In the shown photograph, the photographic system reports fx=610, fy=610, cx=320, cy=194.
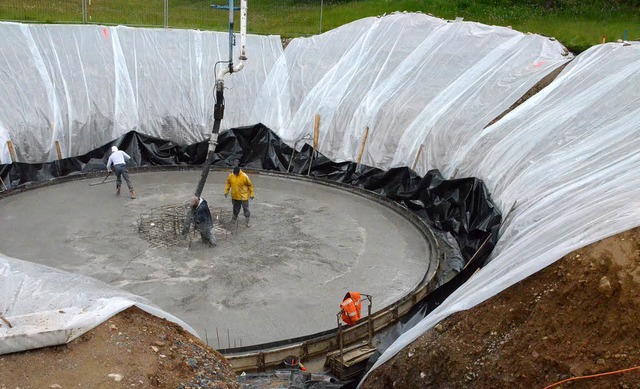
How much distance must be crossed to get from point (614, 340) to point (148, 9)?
22761 millimetres

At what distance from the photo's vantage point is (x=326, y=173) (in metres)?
16.6

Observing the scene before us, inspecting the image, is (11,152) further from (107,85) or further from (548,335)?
(548,335)

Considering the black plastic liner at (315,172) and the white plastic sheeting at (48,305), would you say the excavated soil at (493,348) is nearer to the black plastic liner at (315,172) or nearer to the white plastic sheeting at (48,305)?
the white plastic sheeting at (48,305)

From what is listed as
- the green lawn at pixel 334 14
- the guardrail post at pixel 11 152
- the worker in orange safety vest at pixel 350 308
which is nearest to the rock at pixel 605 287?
the worker in orange safety vest at pixel 350 308

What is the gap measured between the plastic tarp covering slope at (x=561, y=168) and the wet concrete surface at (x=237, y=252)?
7.00 ft

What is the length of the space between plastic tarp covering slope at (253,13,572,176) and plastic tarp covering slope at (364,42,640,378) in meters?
1.21

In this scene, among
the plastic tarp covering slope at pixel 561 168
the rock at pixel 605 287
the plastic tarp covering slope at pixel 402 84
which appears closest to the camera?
the rock at pixel 605 287

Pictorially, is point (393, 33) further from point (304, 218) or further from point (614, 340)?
point (614, 340)

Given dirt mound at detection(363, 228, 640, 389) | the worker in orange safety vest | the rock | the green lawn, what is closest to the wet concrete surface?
the worker in orange safety vest

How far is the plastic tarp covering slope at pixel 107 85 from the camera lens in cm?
1589

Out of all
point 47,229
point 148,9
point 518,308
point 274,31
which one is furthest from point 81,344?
point 148,9

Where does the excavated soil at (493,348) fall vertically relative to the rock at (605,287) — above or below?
below

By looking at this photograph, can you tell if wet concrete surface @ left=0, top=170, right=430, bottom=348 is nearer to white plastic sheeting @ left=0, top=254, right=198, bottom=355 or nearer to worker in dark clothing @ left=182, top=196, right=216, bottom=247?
worker in dark clothing @ left=182, top=196, right=216, bottom=247

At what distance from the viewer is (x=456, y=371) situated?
6680mm
